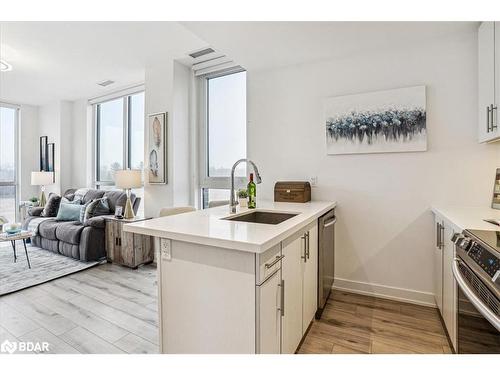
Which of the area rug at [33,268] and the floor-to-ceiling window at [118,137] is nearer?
the area rug at [33,268]

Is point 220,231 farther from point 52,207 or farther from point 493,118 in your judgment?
point 52,207

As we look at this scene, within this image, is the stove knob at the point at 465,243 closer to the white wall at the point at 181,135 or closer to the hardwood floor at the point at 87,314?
the hardwood floor at the point at 87,314

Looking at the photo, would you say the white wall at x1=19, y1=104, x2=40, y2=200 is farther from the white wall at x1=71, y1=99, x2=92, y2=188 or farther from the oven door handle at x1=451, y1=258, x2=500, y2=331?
the oven door handle at x1=451, y1=258, x2=500, y2=331

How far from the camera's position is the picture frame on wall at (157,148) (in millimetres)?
3658

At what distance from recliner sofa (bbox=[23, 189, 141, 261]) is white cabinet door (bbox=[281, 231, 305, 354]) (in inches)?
119

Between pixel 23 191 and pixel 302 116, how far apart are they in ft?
20.2

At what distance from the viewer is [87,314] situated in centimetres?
228

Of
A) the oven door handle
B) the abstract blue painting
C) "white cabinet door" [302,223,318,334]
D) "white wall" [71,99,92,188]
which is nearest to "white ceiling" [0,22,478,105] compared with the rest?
the abstract blue painting

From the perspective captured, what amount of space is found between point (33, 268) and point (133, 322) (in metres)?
2.12

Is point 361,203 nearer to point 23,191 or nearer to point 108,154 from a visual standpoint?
point 108,154

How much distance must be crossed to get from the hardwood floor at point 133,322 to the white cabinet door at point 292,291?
0.28 m

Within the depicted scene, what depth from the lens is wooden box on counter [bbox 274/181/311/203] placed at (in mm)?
2689

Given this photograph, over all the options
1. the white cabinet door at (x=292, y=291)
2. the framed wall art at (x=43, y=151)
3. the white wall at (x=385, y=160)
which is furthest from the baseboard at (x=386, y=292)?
the framed wall art at (x=43, y=151)

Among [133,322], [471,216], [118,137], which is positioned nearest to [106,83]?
[118,137]
